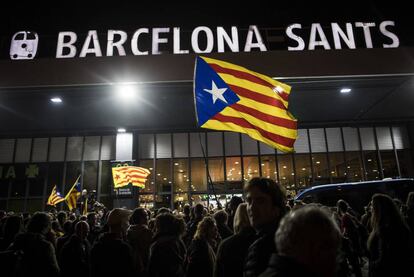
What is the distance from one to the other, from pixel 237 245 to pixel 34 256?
9.39ft

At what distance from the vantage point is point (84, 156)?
745 inches

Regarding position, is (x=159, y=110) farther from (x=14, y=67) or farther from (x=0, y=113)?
(x=0, y=113)

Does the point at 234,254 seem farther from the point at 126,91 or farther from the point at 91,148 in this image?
the point at 91,148

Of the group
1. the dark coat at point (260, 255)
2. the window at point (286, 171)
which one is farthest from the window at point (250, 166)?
the dark coat at point (260, 255)

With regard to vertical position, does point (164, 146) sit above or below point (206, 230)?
above

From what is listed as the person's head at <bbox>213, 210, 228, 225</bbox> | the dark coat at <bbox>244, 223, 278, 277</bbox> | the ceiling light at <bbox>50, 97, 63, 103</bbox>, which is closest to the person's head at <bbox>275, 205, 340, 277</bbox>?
the dark coat at <bbox>244, 223, 278, 277</bbox>

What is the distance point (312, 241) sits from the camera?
1.64 meters

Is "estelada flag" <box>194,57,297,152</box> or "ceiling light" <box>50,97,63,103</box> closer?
"estelada flag" <box>194,57,297,152</box>

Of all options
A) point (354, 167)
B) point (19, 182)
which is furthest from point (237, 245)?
point (19, 182)

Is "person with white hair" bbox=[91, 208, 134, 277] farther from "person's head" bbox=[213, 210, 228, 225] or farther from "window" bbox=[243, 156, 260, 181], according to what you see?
"window" bbox=[243, 156, 260, 181]

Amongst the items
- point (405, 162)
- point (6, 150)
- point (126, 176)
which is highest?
point (6, 150)

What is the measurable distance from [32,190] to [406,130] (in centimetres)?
2278

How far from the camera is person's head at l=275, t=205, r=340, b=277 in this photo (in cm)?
162

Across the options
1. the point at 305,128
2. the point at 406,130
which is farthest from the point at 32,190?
the point at 406,130
